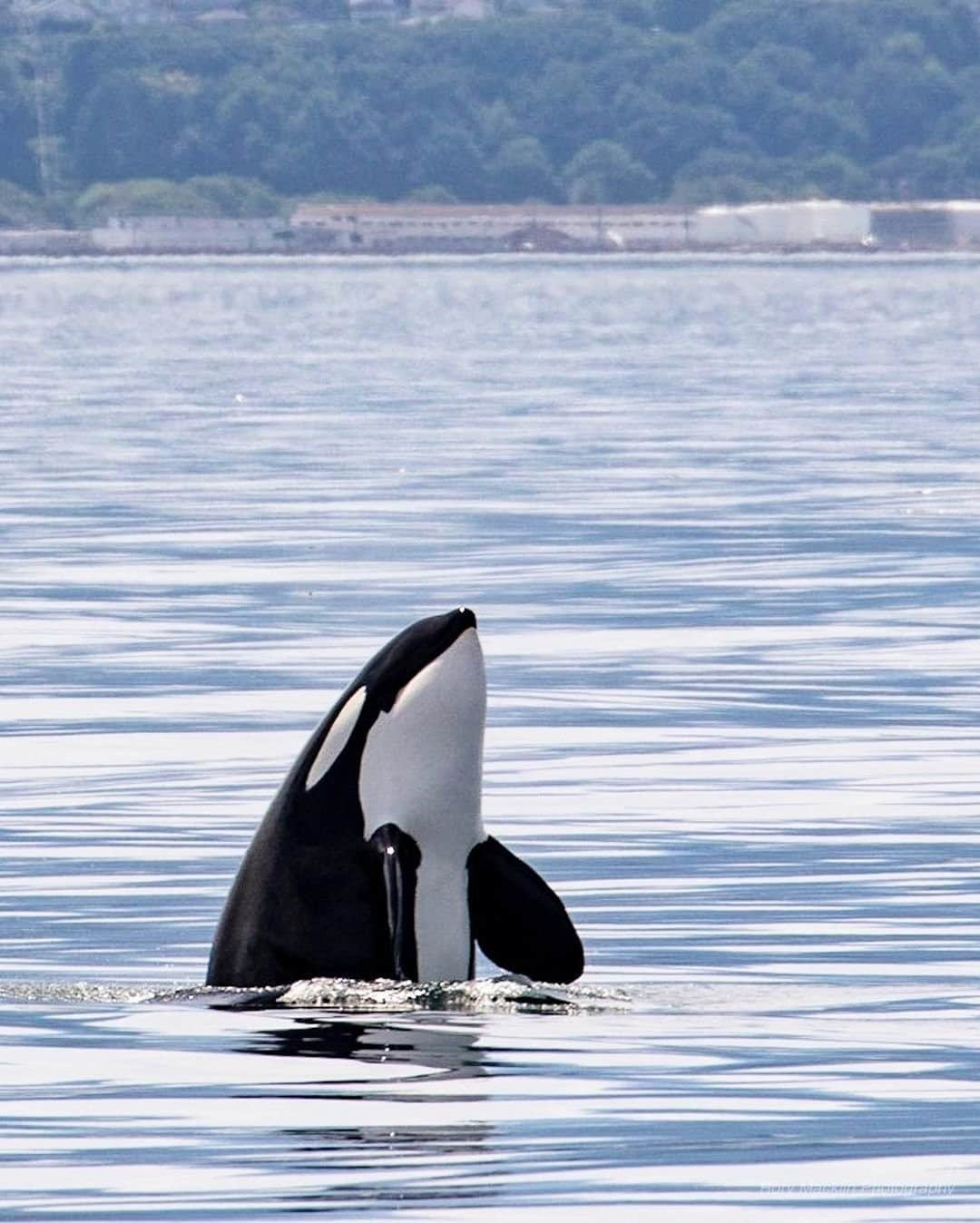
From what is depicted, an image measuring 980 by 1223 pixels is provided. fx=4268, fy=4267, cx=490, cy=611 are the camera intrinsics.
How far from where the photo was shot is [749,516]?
32.4m

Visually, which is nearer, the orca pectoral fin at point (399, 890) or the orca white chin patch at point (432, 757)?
the orca pectoral fin at point (399, 890)

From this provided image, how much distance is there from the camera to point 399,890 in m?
11.2

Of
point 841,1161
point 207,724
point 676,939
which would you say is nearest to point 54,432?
point 207,724

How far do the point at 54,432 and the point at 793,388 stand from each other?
1713cm

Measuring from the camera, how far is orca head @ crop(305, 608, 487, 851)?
11.5 metres

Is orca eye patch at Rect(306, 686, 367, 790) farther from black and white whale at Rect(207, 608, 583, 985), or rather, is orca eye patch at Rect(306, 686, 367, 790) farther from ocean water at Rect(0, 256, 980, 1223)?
ocean water at Rect(0, 256, 980, 1223)

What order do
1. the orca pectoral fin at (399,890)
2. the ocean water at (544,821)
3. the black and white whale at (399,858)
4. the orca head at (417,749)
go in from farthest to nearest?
the orca head at (417,749) → the black and white whale at (399,858) → the orca pectoral fin at (399,890) → the ocean water at (544,821)

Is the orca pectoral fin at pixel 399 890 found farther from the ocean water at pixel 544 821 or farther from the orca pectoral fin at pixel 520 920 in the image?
the orca pectoral fin at pixel 520 920

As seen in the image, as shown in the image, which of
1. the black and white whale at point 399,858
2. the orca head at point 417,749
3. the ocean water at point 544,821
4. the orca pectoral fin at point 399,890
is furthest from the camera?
the orca head at point 417,749

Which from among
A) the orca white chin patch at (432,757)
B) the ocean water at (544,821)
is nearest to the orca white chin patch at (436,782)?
the orca white chin patch at (432,757)

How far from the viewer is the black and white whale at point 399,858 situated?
11.4 m

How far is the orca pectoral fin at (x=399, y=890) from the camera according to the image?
11227mm

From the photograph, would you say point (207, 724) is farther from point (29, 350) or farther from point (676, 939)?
point (29, 350)

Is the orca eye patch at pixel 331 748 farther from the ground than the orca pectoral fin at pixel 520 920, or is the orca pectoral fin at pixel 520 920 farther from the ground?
the orca eye patch at pixel 331 748
